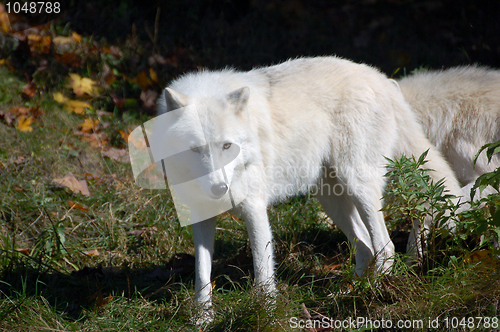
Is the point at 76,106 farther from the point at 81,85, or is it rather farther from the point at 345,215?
the point at 345,215

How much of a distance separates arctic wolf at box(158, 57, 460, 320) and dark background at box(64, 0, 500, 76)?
11.0ft

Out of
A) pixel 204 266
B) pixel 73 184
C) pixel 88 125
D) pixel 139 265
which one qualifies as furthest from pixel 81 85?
pixel 204 266

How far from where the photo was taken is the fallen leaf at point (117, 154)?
4.88 metres

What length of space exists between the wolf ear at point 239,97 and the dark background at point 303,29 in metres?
3.73

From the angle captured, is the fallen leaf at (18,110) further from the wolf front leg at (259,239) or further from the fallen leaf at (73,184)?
the wolf front leg at (259,239)

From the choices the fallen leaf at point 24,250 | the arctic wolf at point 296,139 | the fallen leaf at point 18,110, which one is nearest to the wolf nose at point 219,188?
the arctic wolf at point 296,139

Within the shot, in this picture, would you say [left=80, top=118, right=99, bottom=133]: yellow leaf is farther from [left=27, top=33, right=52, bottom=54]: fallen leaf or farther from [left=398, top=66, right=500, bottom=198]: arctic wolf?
[left=398, top=66, right=500, bottom=198]: arctic wolf

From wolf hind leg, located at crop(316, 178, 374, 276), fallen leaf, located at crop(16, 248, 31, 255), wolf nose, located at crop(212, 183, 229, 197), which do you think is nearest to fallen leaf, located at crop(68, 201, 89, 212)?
fallen leaf, located at crop(16, 248, 31, 255)

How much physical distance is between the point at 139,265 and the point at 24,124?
101 inches

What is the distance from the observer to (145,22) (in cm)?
709

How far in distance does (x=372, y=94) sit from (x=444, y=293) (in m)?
1.71

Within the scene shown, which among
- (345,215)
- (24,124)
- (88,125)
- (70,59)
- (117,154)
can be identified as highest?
(70,59)

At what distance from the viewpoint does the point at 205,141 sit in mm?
2715

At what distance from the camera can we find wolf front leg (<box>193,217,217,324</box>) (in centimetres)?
278
